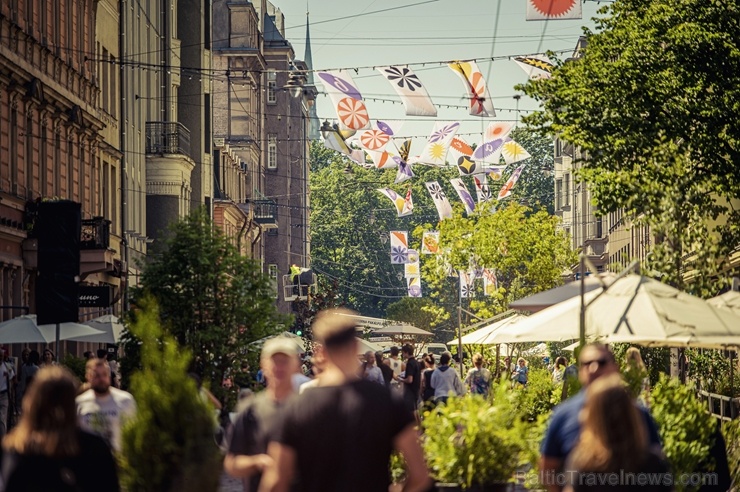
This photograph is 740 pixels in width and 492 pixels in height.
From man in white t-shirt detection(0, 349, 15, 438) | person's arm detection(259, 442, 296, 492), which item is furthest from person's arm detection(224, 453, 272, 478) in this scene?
man in white t-shirt detection(0, 349, 15, 438)

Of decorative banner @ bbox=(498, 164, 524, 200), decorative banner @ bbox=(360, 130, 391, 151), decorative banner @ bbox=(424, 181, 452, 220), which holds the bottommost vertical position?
decorative banner @ bbox=(424, 181, 452, 220)

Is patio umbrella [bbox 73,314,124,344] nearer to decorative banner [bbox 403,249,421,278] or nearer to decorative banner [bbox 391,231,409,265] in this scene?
decorative banner [bbox 391,231,409,265]

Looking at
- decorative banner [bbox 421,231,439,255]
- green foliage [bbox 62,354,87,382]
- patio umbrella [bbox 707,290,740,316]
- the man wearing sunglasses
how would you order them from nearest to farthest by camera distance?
the man wearing sunglasses < patio umbrella [bbox 707,290,740,316] < green foliage [bbox 62,354,87,382] < decorative banner [bbox 421,231,439,255]

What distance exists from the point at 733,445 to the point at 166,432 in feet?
27.5

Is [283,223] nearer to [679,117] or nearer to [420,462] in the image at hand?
[679,117]

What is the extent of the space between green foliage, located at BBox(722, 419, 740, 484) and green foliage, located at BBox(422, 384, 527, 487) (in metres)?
3.99

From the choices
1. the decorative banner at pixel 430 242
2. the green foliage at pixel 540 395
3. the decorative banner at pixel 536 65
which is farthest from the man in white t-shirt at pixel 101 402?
the decorative banner at pixel 430 242

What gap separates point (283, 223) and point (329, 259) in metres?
13.6

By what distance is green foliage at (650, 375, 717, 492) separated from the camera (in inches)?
536

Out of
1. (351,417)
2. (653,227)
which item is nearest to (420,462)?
(351,417)

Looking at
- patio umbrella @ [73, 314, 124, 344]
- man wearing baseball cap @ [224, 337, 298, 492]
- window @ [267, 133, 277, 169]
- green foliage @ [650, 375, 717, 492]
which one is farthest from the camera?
window @ [267, 133, 277, 169]

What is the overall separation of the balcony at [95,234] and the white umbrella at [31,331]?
9.31 meters

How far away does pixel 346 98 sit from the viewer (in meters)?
40.3

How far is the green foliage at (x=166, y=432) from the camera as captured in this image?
10.7m
